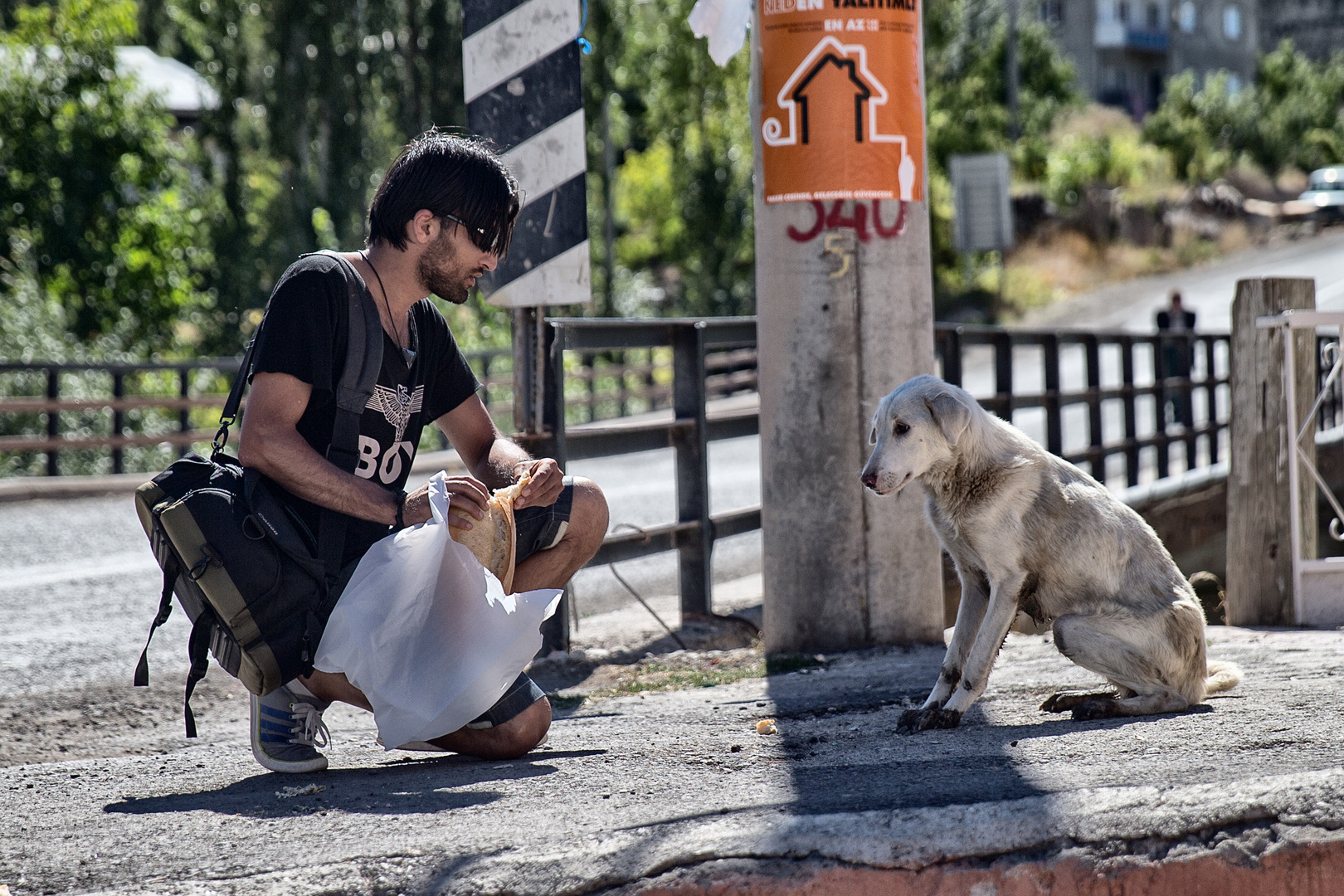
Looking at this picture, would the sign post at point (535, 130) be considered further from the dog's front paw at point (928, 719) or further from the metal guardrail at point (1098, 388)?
the metal guardrail at point (1098, 388)

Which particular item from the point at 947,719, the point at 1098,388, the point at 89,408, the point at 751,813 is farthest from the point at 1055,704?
the point at 89,408

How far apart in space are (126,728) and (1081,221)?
3730 centimetres

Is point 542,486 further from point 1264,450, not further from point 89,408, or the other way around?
point 89,408

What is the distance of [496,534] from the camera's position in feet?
11.4

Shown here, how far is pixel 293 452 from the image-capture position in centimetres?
320

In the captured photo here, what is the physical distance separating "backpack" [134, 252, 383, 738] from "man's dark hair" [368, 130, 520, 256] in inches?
10.3

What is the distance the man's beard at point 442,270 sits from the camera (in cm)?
350

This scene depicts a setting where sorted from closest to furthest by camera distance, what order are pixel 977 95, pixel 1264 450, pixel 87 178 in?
pixel 1264 450 < pixel 87 178 < pixel 977 95

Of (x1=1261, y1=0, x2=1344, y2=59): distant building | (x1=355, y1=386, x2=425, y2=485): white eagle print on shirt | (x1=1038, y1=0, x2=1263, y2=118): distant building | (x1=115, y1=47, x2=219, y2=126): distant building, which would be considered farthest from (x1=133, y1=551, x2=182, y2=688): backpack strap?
(x1=1261, y1=0, x2=1344, y2=59): distant building

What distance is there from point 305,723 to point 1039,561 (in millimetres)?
2186

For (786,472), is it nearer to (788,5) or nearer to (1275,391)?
(788,5)

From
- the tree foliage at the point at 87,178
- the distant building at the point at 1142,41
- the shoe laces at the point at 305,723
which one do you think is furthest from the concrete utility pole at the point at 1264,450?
the distant building at the point at 1142,41

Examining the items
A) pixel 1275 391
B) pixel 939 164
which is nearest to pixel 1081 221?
pixel 939 164

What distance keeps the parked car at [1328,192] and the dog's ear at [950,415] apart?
1721 inches
